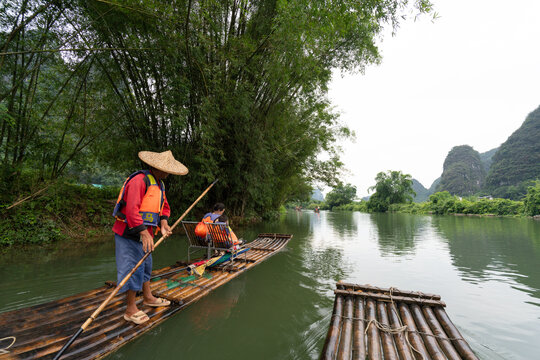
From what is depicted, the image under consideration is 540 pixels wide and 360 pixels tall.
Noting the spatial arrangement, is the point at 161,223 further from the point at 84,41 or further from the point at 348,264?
the point at 84,41

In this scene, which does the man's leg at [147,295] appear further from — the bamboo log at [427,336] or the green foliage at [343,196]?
the green foliage at [343,196]

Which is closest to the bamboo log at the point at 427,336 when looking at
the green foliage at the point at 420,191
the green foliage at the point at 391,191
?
the green foliage at the point at 391,191

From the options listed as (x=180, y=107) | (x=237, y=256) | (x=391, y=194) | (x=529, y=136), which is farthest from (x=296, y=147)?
(x=529, y=136)

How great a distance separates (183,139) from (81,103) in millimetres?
3218

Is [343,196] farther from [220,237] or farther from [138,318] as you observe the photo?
[138,318]

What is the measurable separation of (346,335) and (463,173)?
9744cm

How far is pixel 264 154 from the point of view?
8.97m

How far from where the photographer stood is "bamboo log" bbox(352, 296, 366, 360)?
202 centimetres

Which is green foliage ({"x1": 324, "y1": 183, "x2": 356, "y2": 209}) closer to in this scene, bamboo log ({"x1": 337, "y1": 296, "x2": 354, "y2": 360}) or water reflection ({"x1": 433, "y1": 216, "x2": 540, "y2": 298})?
water reflection ({"x1": 433, "y1": 216, "x2": 540, "y2": 298})

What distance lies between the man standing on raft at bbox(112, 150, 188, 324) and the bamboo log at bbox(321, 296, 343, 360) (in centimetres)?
181

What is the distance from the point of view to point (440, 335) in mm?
2311

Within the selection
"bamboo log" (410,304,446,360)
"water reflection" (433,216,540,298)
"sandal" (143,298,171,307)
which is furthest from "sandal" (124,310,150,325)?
"water reflection" (433,216,540,298)

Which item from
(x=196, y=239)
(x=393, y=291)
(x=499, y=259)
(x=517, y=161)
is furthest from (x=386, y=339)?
(x=517, y=161)

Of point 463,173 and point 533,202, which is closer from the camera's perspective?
point 533,202
